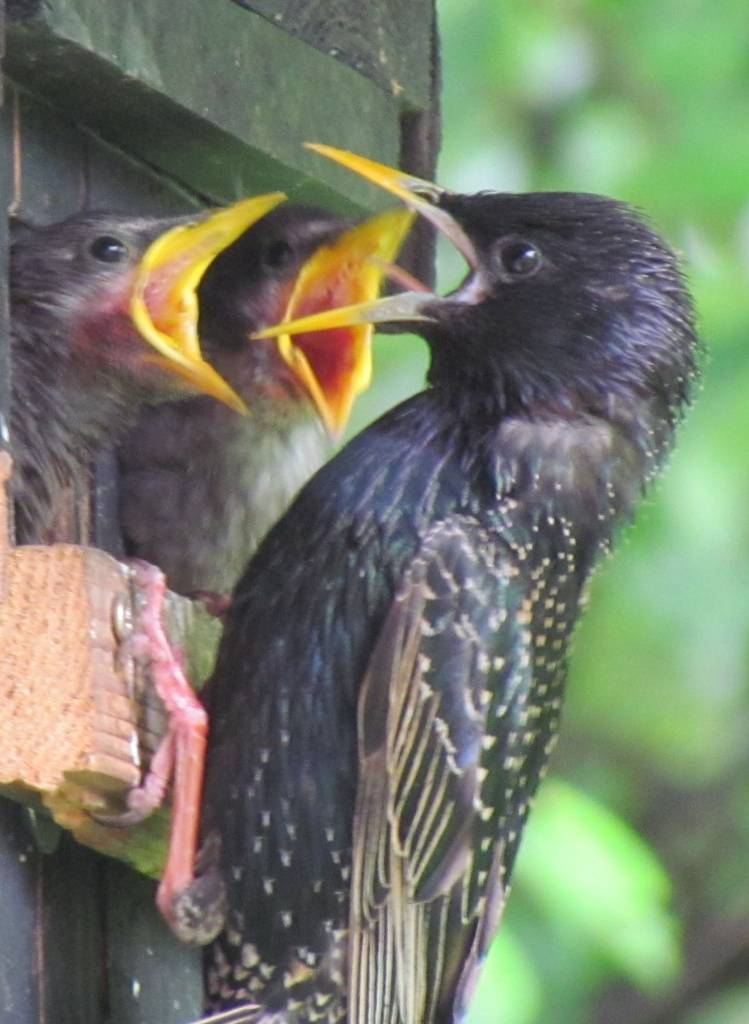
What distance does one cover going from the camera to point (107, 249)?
3.67 metres

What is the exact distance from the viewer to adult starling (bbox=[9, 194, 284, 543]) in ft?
12.0

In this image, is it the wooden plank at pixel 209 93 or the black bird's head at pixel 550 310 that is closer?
the wooden plank at pixel 209 93

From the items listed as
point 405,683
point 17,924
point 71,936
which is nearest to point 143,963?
point 71,936

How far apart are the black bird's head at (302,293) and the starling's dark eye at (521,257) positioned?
227 millimetres

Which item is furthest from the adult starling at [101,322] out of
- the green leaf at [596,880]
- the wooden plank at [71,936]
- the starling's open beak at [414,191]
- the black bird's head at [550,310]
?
the green leaf at [596,880]

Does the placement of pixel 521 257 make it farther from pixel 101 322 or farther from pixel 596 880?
pixel 596 880

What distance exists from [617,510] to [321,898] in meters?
0.69

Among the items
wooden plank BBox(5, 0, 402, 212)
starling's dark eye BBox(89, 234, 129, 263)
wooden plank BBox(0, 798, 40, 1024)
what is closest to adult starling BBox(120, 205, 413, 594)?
wooden plank BBox(5, 0, 402, 212)

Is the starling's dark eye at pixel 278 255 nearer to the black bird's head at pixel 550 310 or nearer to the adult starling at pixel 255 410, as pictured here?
the adult starling at pixel 255 410

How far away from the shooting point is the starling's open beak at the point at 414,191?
12.2 feet

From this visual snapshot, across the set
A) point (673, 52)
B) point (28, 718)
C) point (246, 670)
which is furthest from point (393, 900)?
point (673, 52)

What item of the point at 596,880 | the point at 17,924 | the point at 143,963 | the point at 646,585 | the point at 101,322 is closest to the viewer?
the point at 17,924

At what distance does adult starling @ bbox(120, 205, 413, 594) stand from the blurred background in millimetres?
763

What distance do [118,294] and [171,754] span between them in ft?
2.45
